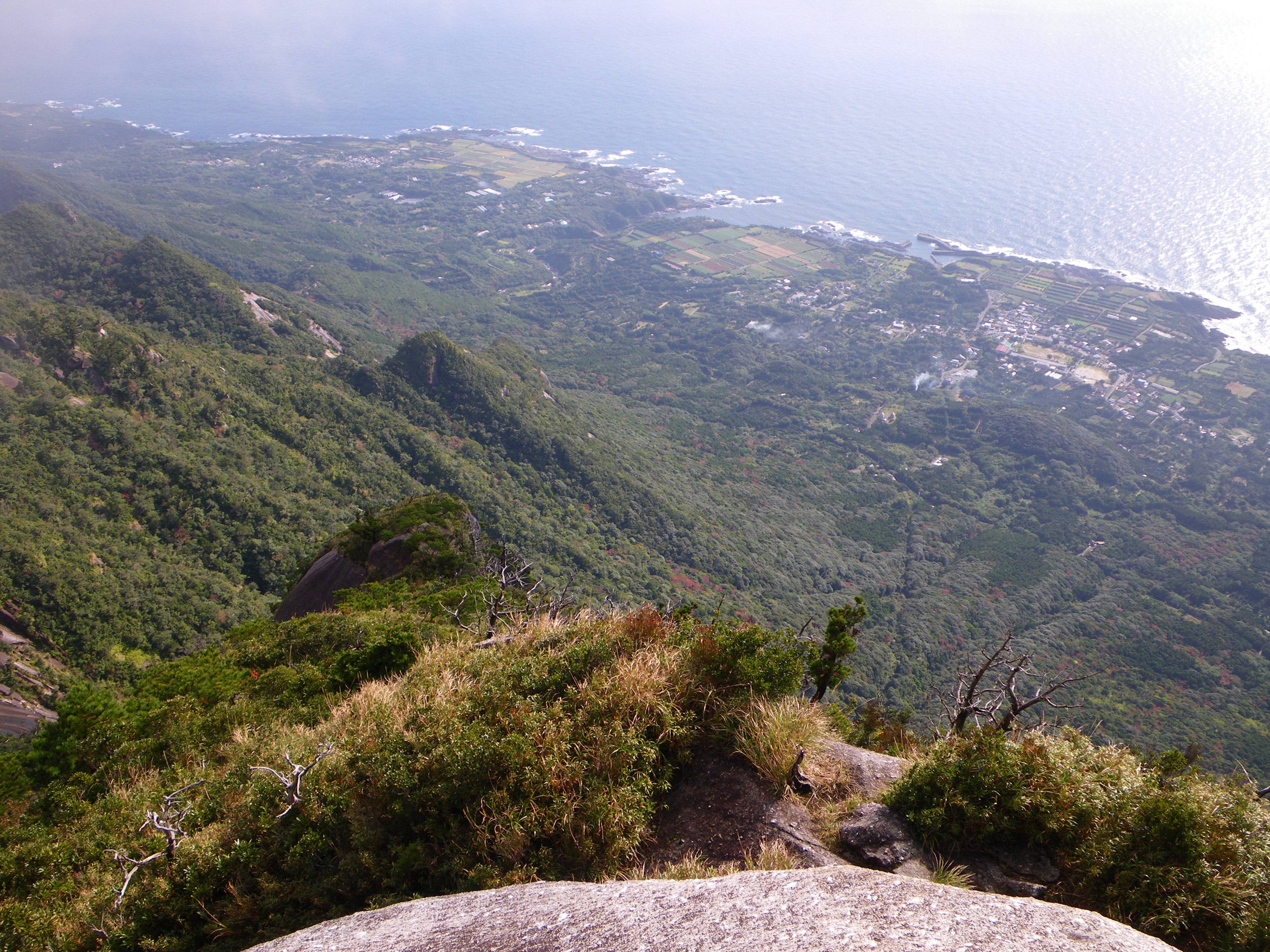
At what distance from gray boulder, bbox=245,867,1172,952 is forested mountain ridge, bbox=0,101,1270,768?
136 feet

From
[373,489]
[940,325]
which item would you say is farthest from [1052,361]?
[373,489]

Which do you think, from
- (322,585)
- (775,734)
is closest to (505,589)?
(775,734)

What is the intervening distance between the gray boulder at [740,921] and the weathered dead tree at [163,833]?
10.0 ft

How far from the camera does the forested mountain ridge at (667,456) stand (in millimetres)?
50312

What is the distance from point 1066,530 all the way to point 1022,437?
28471 mm

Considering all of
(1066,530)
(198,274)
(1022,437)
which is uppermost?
(198,274)

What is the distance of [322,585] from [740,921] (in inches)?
1344

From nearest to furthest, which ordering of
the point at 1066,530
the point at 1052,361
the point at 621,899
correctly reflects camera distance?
the point at 621,899, the point at 1066,530, the point at 1052,361

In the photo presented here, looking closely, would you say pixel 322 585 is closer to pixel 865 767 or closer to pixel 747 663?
pixel 747 663

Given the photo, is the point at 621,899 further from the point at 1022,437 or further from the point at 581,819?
the point at 1022,437

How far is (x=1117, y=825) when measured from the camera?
6.62m

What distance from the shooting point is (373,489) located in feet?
221

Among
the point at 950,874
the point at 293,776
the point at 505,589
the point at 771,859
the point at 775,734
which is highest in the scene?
the point at 775,734

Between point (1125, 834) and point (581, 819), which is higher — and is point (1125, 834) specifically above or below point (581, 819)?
above
